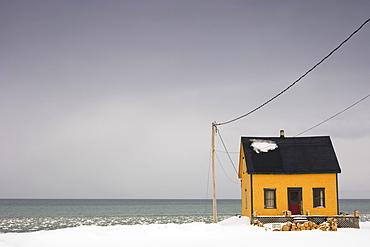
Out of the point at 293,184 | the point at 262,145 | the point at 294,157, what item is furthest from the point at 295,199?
the point at 262,145

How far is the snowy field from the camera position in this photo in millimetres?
22891

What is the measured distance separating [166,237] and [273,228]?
24.0 ft

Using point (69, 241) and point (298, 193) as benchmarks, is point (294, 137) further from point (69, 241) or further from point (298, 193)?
point (69, 241)

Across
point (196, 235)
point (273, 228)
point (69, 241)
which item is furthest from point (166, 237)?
point (273, 228)

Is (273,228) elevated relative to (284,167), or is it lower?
lower

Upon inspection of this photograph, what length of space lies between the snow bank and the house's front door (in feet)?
11.5

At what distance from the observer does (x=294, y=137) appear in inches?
1390

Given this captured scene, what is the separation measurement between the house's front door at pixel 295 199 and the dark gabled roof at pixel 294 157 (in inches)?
53.5

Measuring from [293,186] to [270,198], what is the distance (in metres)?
1.81

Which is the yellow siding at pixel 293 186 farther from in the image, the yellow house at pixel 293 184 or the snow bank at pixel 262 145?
the snow bank at pixel 262 145

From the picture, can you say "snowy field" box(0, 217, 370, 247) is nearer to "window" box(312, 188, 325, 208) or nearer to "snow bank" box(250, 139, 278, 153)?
"window" box(312, 188, 325, 208)

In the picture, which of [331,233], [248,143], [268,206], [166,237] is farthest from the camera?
[248,143]

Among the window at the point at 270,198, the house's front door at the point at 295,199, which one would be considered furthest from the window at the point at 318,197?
the window at the point at 270,198

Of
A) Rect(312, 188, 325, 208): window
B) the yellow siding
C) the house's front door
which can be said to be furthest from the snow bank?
Rect(312, 188, 325, 208): window
